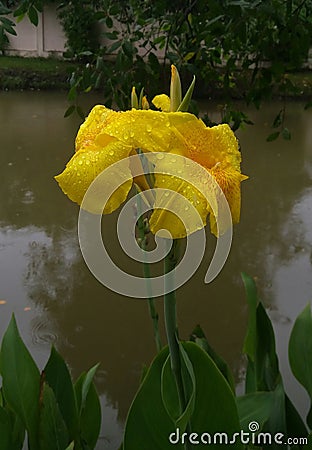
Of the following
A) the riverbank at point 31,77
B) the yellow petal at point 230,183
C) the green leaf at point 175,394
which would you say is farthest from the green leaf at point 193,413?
the riverbank at point 31,77

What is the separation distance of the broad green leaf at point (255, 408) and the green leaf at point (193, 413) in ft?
0.47

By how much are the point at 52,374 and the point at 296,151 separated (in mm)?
4688

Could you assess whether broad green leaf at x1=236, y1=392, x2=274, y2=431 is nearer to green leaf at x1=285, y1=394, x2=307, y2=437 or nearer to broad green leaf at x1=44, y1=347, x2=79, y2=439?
green leaf at x1=285, y1=394, x2=307, y2=437

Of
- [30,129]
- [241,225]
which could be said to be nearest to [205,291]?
[241,225]

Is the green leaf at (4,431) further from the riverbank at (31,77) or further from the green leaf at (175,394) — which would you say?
the riverbank at (31,77)

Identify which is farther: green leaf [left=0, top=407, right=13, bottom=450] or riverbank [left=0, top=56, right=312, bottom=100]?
riverbank [left=0, top=56, right=312, bottom=100]

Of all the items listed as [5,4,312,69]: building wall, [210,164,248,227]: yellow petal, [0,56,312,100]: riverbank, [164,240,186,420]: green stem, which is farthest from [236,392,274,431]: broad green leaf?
[5,4,312,69]: building wall

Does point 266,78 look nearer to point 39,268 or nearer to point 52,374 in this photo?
point 52,374

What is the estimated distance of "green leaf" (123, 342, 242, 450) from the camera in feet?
2.93

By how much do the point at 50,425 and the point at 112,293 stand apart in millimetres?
1743

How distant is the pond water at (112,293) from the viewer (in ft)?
7.62

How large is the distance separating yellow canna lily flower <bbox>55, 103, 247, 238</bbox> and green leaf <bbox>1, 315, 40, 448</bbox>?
0.59 meters

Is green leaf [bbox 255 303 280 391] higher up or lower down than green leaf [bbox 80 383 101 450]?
higher up

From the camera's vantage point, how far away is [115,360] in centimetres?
232
